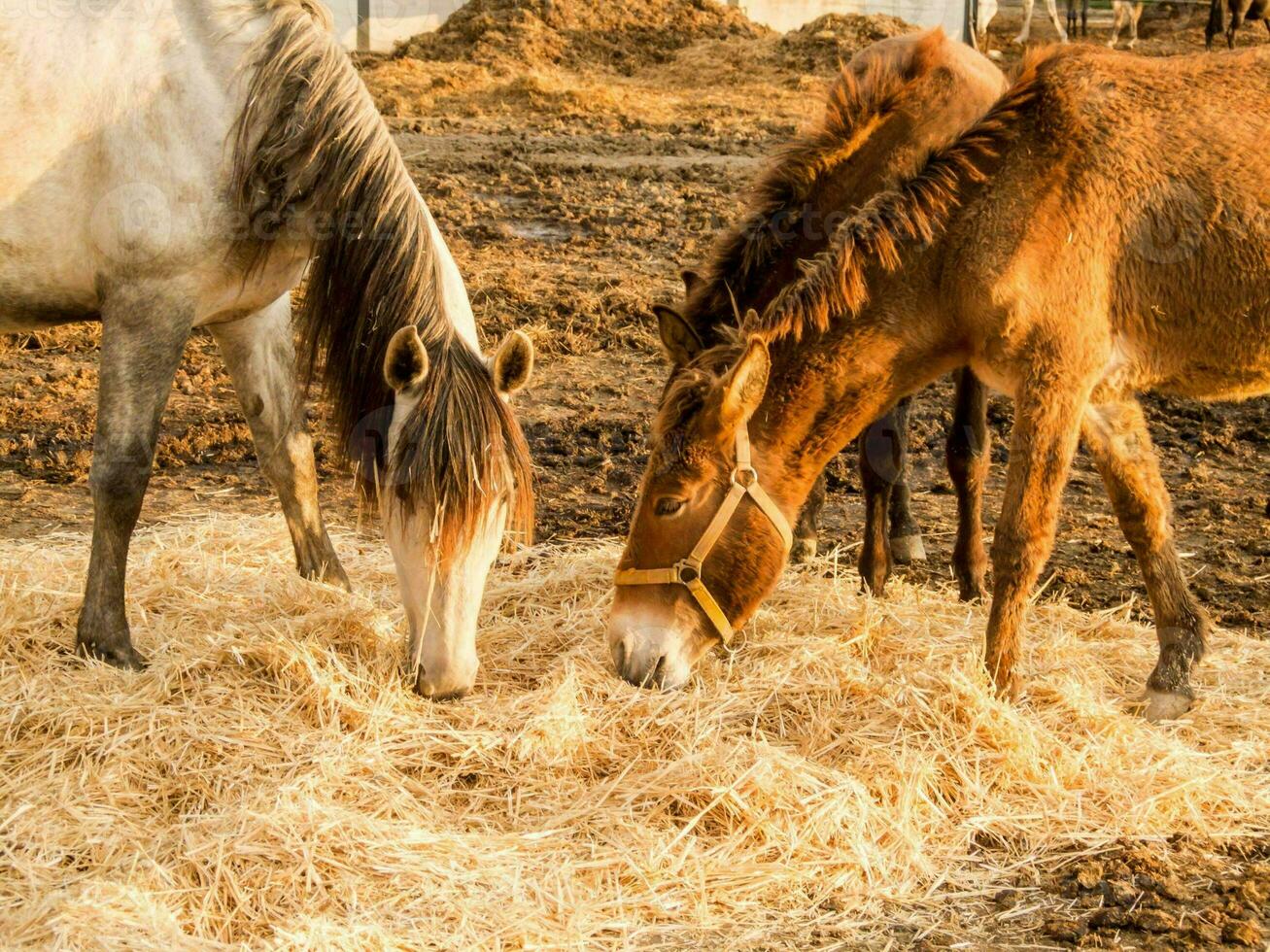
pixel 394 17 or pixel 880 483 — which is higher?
pixel 394 17

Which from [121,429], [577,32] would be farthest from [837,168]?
[577,32]

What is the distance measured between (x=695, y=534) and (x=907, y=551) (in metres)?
1.75

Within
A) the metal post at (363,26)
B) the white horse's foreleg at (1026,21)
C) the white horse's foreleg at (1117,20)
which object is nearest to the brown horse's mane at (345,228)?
the metal post at (363,26)

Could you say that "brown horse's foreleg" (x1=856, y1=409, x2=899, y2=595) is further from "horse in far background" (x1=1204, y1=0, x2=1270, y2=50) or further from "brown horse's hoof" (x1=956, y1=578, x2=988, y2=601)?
"horse in far background" (x1=1204, y1=0, x2=1270, y2=50)

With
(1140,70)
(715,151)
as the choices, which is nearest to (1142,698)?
(1140,70)

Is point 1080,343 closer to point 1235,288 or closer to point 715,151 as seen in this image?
point 1235,288

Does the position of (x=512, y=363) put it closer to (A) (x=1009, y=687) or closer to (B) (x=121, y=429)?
(B) (x=121, y=429)

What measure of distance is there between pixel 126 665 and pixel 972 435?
2.94 meters

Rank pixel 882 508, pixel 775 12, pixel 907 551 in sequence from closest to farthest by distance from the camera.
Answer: pixel 882 508, pixel 907 551, pixel 775 12

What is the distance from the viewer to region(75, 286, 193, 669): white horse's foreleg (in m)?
3.62

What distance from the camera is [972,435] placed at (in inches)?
185

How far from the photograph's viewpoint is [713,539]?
3.56 meters

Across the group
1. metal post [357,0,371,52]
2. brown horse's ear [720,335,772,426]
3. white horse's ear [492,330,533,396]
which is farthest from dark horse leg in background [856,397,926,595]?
metal post [357,0,371,52]

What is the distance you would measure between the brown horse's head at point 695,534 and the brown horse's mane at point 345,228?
363mm
